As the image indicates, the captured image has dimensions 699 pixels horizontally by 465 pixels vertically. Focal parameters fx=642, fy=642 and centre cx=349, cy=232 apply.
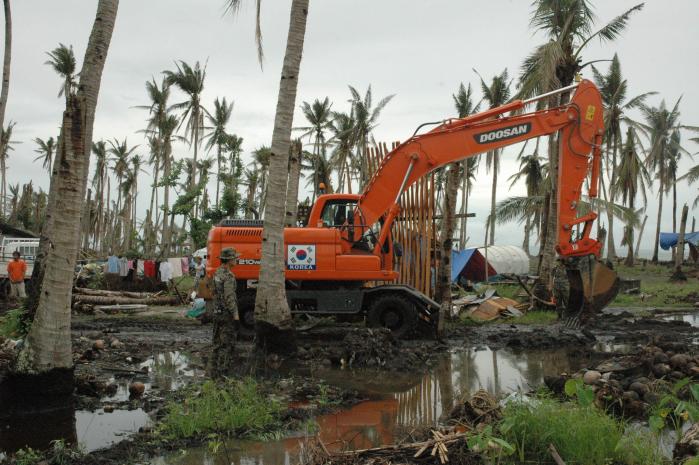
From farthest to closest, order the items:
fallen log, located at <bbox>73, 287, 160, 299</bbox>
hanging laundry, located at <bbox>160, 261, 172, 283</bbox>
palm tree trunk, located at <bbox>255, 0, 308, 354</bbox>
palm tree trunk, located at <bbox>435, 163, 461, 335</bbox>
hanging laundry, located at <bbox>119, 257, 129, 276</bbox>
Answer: hanging laundry, located at <bbox>119, 257, 129, 276</bbox> → hanging laundry, located at <bbox>160, 261, 172, 283</bbox> → fallen log, located at <bbox>73, 287, 160, 299</bbox> → palm tree trunk, located at <bbox>435, 163, 461, 335</bbox> → palm tree trunk, located at <bbox>255, 0, 308, 354</bbox>

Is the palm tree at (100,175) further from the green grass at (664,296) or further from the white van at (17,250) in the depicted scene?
the green grass at (664,296)

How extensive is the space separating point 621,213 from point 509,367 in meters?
12.4

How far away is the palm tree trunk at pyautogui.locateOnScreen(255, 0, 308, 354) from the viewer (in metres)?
9.95

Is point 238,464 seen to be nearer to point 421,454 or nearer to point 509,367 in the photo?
point 421,454

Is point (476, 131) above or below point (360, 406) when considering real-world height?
above

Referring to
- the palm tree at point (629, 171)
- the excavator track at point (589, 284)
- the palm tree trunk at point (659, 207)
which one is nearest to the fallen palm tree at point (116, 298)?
the excavator track at point (589, 284)

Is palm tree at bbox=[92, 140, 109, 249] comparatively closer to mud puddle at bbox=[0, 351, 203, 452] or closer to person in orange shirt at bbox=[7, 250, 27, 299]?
person in orange shirt at bbox=[7, 250, 27, 299]

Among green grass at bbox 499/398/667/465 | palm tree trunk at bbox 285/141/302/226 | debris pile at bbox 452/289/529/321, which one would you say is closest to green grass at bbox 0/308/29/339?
palm tree trunk at bbox 285/141/302/226

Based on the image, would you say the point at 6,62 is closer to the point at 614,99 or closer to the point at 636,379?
the point at 636,379

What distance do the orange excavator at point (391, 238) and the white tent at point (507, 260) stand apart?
64.0 ft

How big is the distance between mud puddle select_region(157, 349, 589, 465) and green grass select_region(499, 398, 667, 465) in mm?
1227

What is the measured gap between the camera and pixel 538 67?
61.3 ft

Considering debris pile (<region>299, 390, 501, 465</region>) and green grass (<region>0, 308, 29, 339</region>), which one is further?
green grass (<region>0, 308, 29, 339</region>)

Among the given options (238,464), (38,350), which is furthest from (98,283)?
(238,464)
